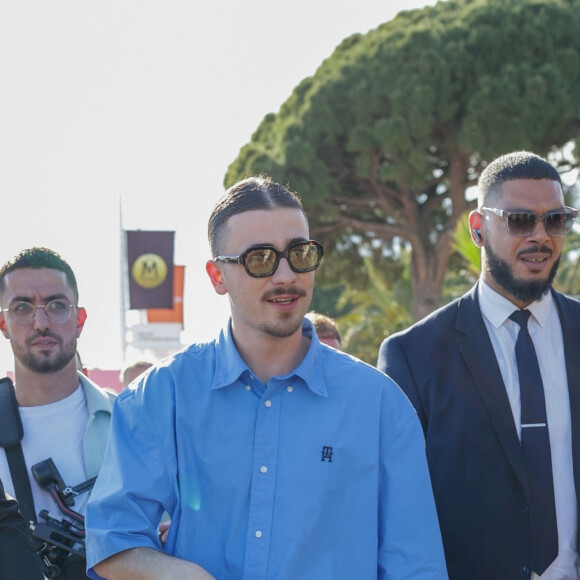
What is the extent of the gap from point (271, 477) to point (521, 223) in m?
1.64

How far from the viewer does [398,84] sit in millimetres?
23922

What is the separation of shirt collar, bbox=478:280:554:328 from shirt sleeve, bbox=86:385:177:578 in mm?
1541

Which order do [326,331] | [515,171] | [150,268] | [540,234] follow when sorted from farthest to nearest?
[150,268] → [326,331] → [515,171] → [540,234]

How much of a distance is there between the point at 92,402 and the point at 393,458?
1828mm

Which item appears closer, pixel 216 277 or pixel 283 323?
pixel 283 323

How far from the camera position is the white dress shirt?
136 inches

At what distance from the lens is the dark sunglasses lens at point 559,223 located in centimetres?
372

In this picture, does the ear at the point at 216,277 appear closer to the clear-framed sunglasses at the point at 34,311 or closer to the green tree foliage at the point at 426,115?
the clear-framed sunglasses at the point at 34,311

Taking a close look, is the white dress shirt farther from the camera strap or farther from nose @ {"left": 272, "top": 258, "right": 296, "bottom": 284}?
the camera strap

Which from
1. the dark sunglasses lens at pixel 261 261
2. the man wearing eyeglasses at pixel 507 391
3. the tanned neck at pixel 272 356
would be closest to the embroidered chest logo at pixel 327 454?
the tanned neck at pixel 272 356

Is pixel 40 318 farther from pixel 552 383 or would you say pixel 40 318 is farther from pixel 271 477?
pixel 552 383

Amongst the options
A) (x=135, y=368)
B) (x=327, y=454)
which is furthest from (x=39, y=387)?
(x=135, y=368)

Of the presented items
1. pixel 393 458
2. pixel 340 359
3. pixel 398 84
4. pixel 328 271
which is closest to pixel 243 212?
pixel 340 359

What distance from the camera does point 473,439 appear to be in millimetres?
3584
